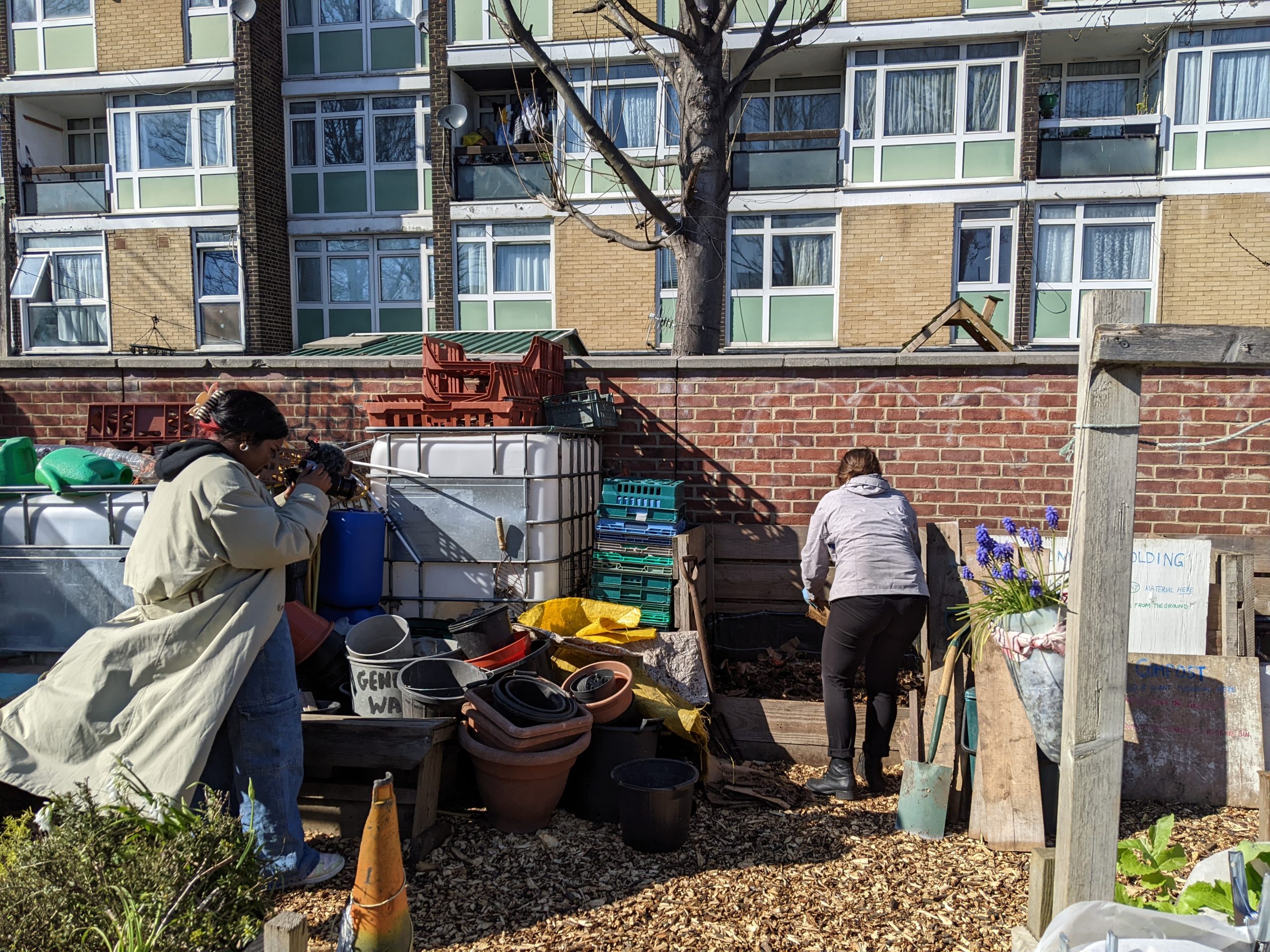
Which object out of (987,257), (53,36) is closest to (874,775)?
(987,257)

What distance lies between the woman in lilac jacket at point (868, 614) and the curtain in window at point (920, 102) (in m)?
13.3

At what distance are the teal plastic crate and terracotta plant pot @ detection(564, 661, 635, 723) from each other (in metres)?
1.22

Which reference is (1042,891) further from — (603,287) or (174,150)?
(174,150)

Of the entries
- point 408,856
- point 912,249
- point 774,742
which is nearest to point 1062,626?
point 774,742

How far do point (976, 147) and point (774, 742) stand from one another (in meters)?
14.1

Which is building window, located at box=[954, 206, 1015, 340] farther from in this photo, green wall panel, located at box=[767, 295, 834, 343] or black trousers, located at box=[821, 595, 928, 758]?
black trousers, located at box=[821, 595, 928, 758]

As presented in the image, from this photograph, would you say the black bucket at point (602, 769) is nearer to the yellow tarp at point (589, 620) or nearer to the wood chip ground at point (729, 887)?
the wood chip ground at point (729, 887)

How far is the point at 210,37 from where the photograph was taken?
18.0m

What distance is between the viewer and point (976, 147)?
16016 mm

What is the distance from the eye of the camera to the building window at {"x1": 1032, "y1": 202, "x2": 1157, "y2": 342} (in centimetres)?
1580

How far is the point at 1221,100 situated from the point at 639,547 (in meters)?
15.5

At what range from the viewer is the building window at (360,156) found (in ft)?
59.9

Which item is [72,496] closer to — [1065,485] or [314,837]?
[314,837]

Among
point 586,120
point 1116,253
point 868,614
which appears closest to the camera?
point 868,614
